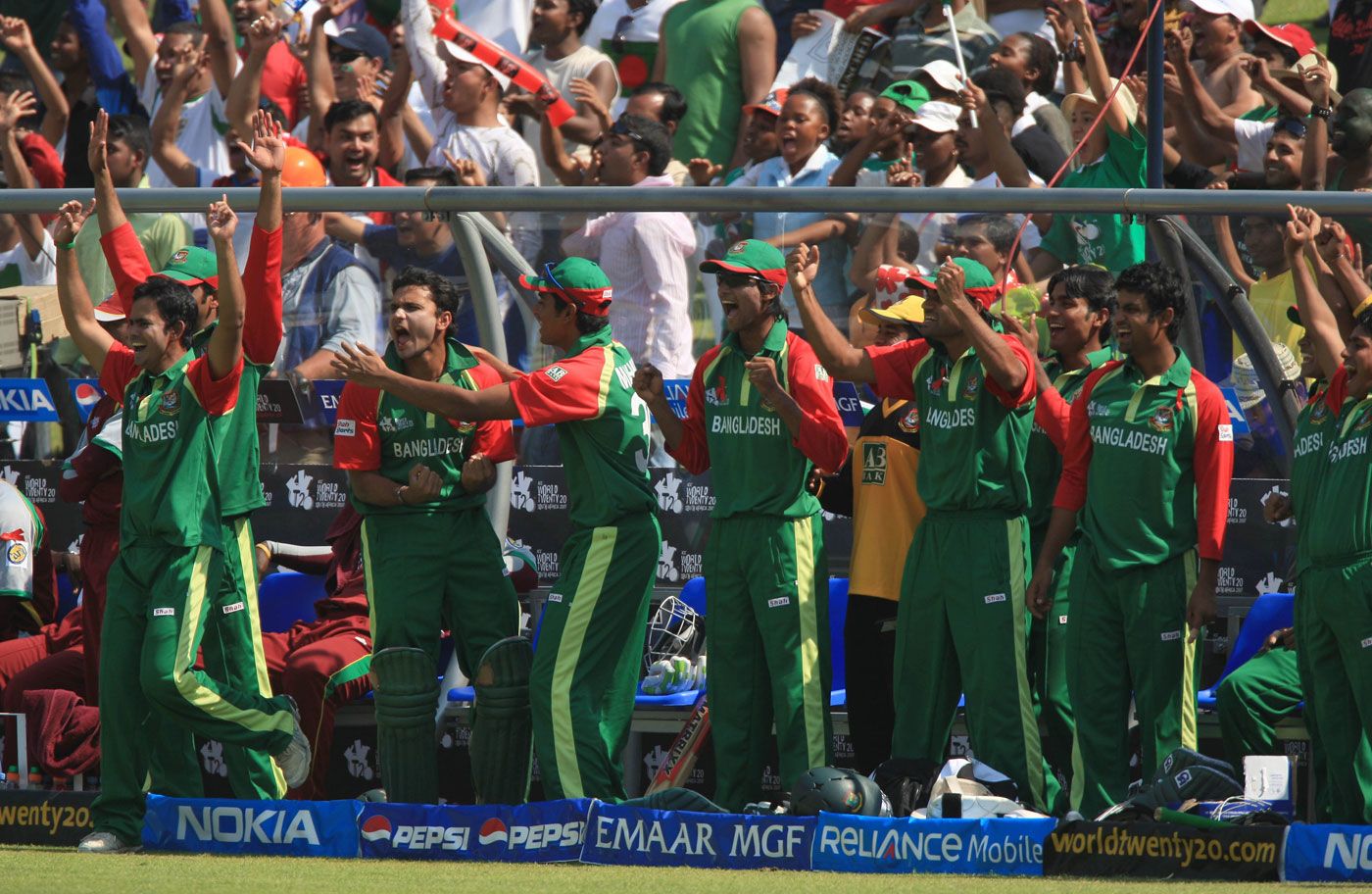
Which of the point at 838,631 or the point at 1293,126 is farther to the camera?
the point at 1293,126

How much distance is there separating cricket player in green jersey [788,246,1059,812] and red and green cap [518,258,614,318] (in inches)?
29.8

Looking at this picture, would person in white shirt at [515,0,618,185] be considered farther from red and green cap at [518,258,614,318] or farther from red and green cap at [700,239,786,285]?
red and green cap at [700,239,786,285]

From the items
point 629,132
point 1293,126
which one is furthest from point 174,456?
point 1293,126

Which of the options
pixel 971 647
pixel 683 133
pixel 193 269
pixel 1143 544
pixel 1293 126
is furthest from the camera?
pixel 683 133

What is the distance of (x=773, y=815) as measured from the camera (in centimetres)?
687

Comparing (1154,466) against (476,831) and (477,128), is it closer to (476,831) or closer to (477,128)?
(476,831)

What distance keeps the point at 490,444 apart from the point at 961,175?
307 centimetres

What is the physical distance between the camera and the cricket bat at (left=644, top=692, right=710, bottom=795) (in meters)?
7.76

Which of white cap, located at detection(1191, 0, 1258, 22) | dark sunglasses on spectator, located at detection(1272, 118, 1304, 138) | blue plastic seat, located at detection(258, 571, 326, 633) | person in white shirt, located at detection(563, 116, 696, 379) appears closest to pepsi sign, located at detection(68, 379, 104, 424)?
blue plastic seat, located at detection(258, 571, 326, 633)

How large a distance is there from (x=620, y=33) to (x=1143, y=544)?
6.53 m

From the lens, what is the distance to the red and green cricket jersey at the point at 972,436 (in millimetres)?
7336

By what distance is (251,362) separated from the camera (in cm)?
764

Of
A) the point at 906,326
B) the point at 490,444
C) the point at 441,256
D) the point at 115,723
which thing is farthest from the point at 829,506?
the point at 115,723

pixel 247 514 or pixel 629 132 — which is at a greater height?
pixel 629 132
